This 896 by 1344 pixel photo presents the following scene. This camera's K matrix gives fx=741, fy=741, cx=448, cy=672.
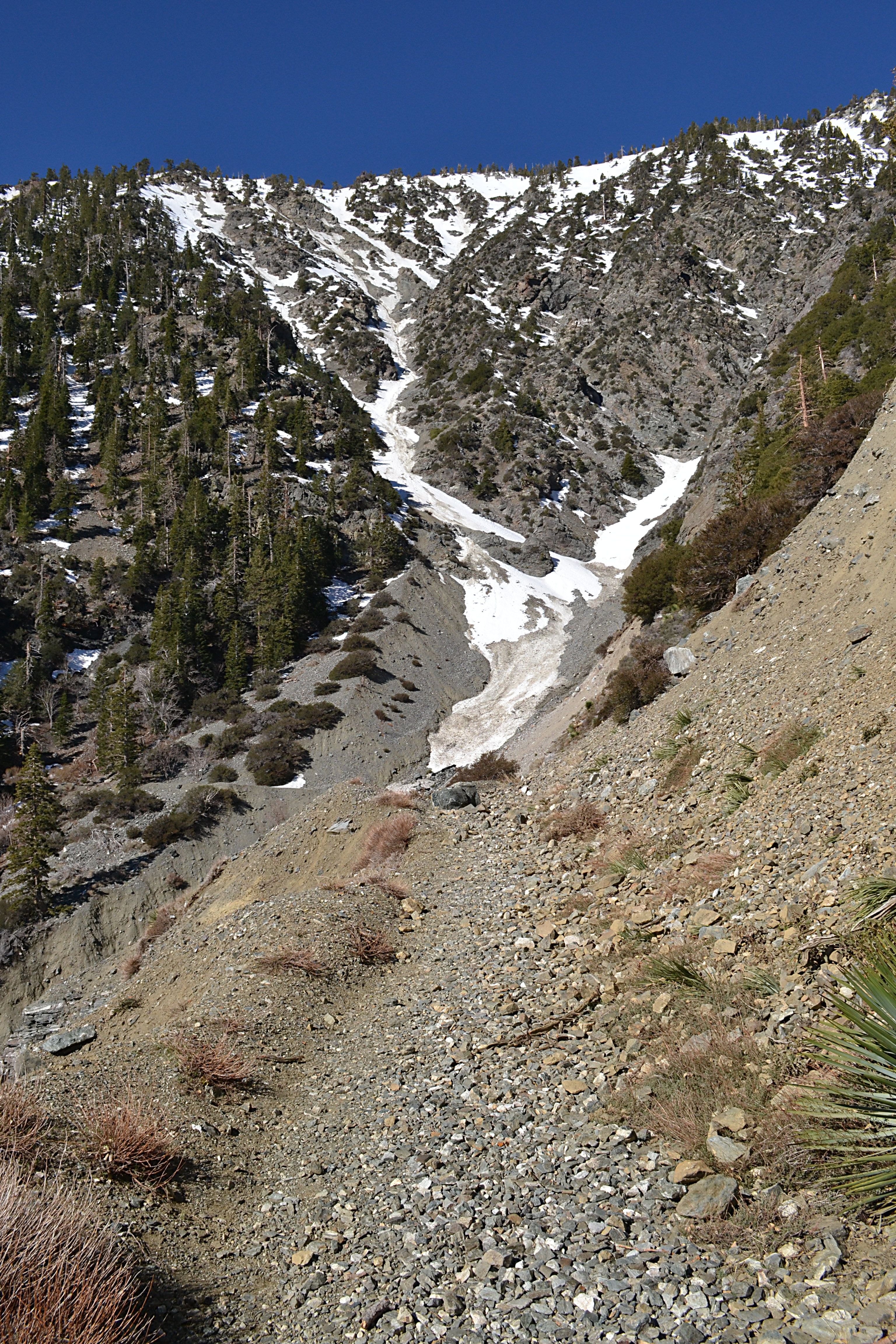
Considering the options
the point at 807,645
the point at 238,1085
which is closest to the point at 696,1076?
the point at 238,1085

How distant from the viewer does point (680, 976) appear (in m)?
8.07

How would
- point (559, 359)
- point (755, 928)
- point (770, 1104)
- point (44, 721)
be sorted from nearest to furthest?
point (770, 1104) < point (755, 928) < point (44, 721) < point (559, 359)

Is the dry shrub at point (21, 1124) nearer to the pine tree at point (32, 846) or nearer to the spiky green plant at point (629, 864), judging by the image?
the spiky green plant at point (629, 864)

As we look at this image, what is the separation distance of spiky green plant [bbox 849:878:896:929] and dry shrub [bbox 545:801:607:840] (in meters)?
7.57

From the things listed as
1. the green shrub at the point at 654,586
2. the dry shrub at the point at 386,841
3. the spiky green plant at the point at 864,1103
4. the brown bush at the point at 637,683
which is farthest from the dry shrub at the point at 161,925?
the green shrub at the point at 654,586

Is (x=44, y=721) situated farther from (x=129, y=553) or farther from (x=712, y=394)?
(x=712, y=394)

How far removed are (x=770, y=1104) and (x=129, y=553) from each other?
79.7 m

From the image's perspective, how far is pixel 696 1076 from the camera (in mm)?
6504

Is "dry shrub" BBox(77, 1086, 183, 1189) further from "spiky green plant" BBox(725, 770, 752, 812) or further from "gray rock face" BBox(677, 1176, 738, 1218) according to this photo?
"spiky green plant" BBox(725, 770, 752, 812)

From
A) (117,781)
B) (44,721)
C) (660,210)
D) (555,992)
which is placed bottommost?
(555,992)

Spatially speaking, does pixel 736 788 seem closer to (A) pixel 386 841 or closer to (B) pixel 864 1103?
(B) pixel 864 1103

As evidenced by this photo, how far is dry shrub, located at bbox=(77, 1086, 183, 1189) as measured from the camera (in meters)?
6.45

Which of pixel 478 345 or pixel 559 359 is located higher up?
pixel 478 345

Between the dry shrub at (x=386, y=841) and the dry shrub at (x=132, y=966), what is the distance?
22.1 feet
